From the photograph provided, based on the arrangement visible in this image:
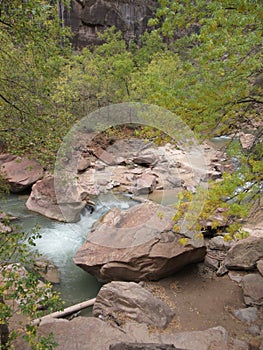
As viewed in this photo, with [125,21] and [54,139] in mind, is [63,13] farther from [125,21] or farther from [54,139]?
[54,139]

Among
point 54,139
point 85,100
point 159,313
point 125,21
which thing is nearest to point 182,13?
point 54,139

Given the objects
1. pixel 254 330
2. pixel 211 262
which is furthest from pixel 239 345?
pixel 211 262

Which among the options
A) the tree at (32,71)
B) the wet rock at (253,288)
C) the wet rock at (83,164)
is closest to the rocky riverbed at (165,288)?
the wet rock at (253,288)

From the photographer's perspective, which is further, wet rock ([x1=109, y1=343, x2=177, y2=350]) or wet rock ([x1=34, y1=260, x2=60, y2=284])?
wet rock ([x1=34, y1=260, x2=60, y2=284])

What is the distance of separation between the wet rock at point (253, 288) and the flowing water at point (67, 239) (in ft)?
10.9

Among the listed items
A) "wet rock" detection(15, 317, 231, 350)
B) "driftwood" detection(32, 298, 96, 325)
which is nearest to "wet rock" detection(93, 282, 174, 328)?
"wet rock" detection(15, 317, 231, 350)

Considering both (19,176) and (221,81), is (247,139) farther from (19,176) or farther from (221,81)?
(19,176)

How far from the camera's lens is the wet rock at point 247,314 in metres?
5.13

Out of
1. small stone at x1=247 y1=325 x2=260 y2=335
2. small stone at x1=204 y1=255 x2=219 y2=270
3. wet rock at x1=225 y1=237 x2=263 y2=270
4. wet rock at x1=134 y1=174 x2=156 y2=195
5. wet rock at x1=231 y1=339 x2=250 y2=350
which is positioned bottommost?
wet rock at x1=134 y1=174 x2=156 y2=195

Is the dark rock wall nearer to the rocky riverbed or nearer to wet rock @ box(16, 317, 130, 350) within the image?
the rocky riverbed

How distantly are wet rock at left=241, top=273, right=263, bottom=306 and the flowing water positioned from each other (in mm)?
3332

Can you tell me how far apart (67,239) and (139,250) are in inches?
140

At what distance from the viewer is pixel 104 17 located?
34.5 meters

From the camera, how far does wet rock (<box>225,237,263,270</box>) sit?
670cm
